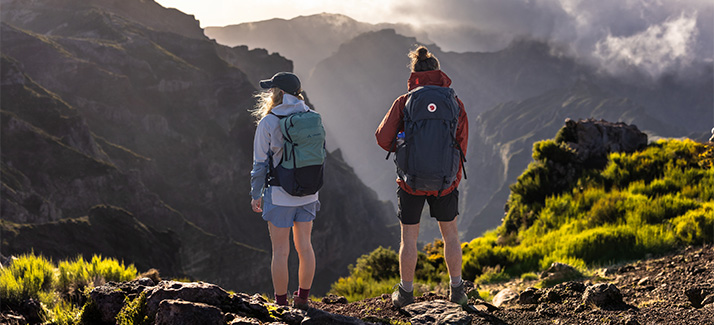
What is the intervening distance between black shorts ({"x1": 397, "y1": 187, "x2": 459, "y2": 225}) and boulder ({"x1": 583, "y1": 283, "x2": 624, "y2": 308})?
5.53 feet

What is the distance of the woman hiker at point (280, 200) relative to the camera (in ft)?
13.4

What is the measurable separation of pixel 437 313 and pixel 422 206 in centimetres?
101

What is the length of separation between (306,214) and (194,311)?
4.13ft

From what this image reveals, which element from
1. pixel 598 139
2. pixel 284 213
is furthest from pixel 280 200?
pixel 598 139

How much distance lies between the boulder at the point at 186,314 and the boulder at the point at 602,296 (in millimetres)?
3655

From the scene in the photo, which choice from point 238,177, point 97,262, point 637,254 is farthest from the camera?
point 238,177

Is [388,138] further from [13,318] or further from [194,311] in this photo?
[13,318]

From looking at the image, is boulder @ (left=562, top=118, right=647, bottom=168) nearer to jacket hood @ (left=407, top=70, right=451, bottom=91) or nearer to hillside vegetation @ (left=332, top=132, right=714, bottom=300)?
hillside vegetation @ (left=332, top=132, right=714, bottom=300)

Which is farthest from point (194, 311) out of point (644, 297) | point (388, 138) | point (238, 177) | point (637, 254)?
point (238, 177)

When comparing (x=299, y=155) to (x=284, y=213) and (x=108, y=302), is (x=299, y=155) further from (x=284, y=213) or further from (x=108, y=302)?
(x=108, y=302)

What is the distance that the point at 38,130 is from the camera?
72.6 metres

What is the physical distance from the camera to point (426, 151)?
416cm

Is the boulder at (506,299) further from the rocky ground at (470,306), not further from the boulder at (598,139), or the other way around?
the boulder at (598,139)

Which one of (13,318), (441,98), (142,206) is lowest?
(142,206)
